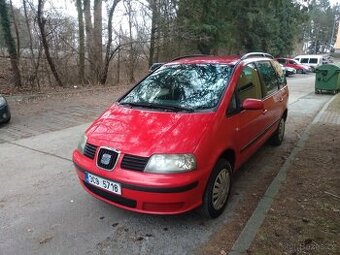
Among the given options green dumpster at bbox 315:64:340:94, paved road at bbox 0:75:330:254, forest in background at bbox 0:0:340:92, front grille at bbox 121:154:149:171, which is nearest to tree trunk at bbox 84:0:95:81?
forest in background at bbox 0:0:340:92

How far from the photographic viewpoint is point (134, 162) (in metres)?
3.19

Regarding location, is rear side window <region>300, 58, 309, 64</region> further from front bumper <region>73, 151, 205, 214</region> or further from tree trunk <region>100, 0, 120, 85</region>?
front bumper <region>73, 151, 205, 214</region>

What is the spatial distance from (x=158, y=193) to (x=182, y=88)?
5.34 ft

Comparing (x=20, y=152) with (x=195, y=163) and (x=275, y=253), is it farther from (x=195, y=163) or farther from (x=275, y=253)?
(x=275, y=253)

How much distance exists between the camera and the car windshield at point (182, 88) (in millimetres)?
3975

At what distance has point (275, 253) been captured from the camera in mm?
3039

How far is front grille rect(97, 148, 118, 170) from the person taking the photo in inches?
129

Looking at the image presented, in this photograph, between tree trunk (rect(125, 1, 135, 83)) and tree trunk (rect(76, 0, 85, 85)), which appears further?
tree trunk (rect(125, 1, 135, 83))

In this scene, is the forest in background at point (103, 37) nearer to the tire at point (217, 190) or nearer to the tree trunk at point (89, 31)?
the tree trunk at point (89, 31)

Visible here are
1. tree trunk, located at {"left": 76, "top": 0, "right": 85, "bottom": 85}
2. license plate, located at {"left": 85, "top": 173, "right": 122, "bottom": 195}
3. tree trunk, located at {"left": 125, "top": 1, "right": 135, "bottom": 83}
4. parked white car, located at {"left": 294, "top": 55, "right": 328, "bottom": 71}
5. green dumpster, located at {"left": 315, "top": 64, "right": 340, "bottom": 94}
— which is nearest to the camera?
license plate, located at {"left": 85, "top": 173, "right": 122, "bottom": 195}

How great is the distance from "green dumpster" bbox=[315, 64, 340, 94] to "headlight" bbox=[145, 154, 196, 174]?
14.8 meters

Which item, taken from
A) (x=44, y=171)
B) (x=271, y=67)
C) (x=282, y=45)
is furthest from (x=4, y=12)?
(x=282, y=45)

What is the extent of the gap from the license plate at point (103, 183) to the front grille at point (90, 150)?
0.66ft

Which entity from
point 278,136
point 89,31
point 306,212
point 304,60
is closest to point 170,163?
point 306,212
